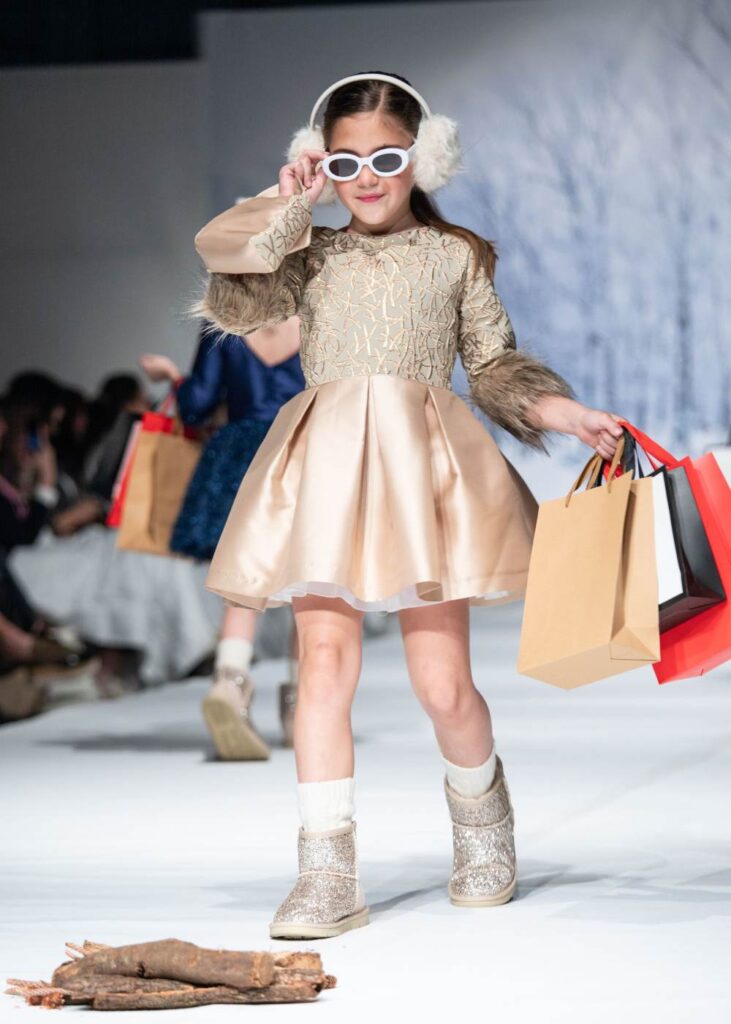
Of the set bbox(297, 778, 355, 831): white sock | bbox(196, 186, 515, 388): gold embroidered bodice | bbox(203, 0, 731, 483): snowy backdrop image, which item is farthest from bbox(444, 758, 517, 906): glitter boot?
bbox(203, 0, 731, 483): snowy backdrop image

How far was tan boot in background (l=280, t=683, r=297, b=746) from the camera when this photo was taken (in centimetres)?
439

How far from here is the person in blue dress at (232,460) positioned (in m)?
4.17

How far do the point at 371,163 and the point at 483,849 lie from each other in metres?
0.97

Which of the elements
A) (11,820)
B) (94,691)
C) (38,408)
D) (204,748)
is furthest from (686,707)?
(38,408)

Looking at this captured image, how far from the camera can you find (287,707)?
4422mm

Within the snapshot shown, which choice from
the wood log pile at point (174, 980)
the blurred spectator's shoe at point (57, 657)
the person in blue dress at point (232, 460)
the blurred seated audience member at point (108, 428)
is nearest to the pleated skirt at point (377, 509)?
the wood log pile at point (174, 980)

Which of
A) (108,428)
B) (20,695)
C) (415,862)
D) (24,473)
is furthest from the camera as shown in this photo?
(108,428)

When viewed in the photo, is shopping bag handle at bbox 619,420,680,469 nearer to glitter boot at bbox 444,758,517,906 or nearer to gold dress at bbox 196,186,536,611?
gold dress at bbox 196,186,536,611

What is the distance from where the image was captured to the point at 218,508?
418cm

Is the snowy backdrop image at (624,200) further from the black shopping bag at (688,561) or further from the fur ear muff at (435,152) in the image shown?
the black shopping bag at (688,561)

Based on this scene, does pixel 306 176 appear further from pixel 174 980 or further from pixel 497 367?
pixel 174 980

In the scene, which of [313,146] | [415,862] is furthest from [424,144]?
[415,862]

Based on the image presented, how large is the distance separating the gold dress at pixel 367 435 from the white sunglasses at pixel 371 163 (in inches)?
3.4

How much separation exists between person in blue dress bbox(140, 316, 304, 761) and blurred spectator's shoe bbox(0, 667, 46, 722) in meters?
1.20
